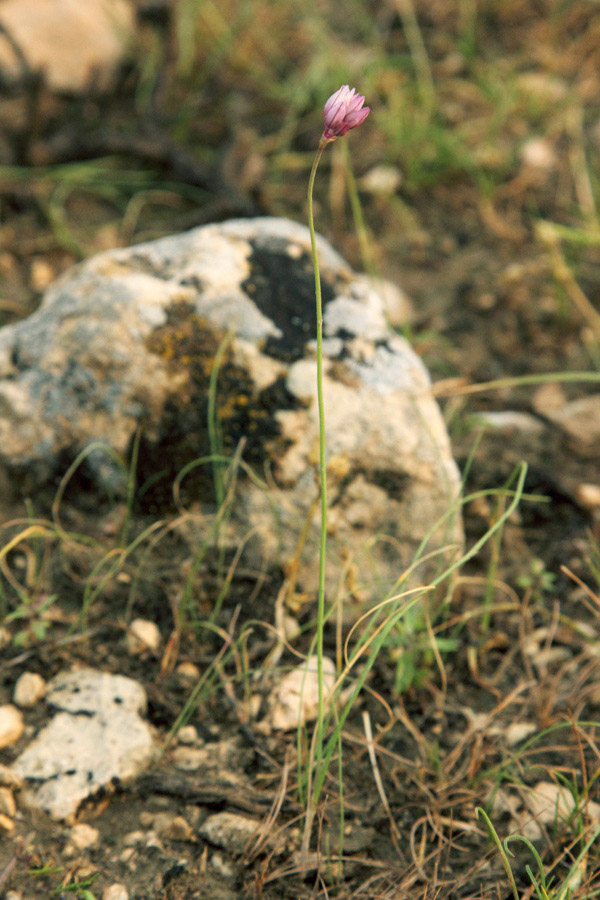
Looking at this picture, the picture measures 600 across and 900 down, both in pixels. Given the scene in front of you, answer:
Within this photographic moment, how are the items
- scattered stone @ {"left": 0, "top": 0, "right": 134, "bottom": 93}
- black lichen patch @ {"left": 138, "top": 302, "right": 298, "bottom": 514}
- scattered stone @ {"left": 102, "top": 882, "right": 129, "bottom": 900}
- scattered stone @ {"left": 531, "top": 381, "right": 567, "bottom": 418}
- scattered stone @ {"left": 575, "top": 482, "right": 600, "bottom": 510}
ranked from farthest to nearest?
scattered stone @ {"left": 0, "top": 0, "right": 134, "bottom": 93}
scattered stone @ {"left": 531, "top": 381, "right": 567, "bottom": 418}
scattered stone @ {"left": 575, "top": 482, "right": 600, "bottom": 510}
black lichen patch @ {"left": 138, "top": 302, "right": 298, "bottom": 514}
scattered stone @ {"left": 102, "top": 882, "right": 129, "bottom": 900}

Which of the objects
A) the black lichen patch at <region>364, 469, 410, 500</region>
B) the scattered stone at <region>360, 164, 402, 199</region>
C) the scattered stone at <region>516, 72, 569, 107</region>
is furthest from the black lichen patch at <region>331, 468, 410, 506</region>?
the scattered stone at <region>516, 72, 569, 107</region>

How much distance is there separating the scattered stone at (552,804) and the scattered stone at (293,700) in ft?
1.28

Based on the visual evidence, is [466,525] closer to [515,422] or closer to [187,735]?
[515,422]

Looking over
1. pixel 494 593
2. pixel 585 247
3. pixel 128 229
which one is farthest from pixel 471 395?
pixel 128 229

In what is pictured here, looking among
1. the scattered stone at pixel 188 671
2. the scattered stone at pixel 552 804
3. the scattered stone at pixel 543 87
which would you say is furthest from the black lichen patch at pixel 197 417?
the scattered stone at pixel 543 87

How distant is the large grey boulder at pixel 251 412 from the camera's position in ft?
4.99

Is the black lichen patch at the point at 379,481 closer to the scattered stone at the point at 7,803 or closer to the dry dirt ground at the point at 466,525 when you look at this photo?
the dry dirt ground at the point at 466,525

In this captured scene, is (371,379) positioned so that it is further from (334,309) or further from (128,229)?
(128,229)

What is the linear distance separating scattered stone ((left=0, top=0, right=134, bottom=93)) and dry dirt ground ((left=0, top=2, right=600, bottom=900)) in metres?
0.08

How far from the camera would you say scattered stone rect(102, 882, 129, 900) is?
1102 mm

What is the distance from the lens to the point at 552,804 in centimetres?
128

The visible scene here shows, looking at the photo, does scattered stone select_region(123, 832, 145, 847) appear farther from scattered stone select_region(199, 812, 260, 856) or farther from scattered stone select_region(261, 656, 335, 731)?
scattered stone select_region(261, 656, 335, 731)

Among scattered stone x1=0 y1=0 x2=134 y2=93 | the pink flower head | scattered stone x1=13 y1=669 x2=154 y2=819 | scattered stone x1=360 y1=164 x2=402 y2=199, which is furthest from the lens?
scattered stone x1=0 y1=0 x2=134 y2=93

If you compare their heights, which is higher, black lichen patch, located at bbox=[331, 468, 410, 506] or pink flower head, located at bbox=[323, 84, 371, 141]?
pink flower head, located at bbox=[323, 84, 371, 141]
